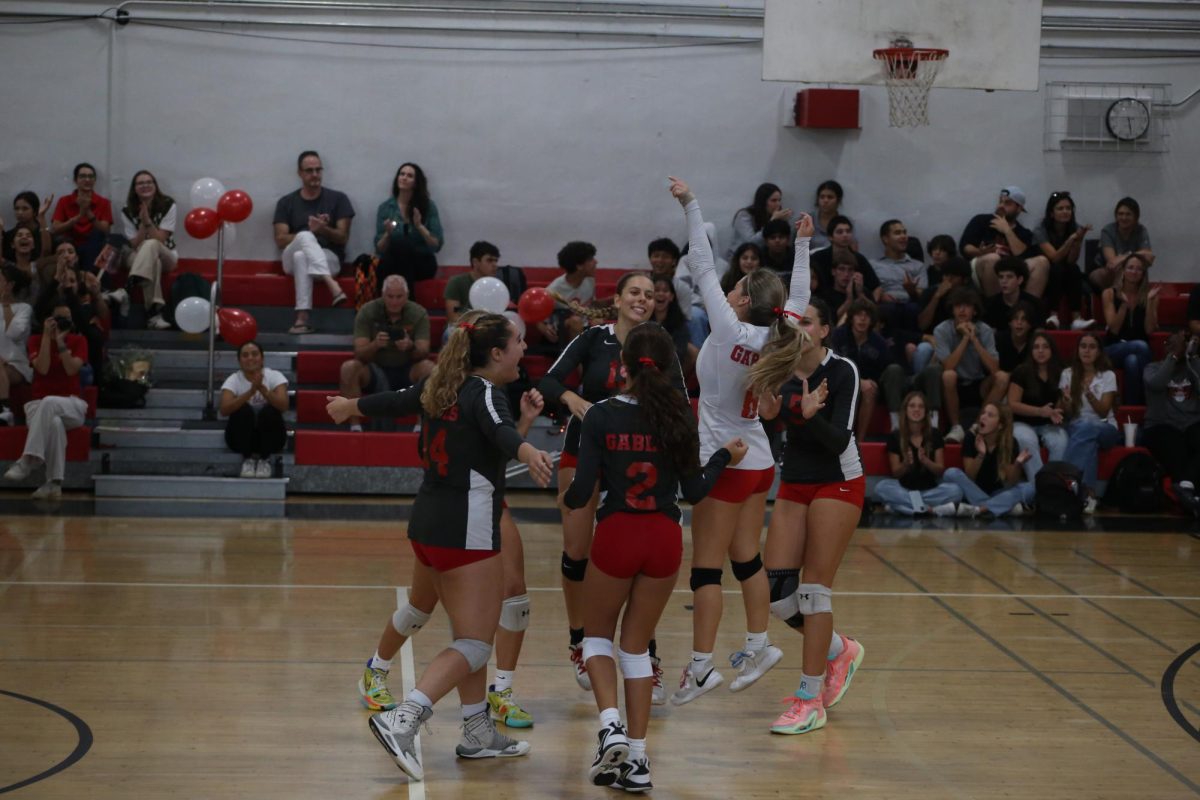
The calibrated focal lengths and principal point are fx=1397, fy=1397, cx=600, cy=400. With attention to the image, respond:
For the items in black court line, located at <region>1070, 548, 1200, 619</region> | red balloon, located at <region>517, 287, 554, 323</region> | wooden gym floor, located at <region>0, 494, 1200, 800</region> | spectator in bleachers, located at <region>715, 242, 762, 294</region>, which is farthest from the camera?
spectator in bleachers, located at <region>715, 242, 762, 294</region>

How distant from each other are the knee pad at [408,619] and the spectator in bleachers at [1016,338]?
8.34 m

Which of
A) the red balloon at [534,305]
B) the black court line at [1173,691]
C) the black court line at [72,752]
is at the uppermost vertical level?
the red balloon at [534,305]

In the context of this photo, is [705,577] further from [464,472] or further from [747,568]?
[464,472]

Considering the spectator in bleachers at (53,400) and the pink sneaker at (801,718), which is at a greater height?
the spectator in bleachers at (53,400)

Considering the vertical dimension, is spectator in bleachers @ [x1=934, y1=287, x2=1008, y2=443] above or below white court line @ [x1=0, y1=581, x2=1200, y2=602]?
above

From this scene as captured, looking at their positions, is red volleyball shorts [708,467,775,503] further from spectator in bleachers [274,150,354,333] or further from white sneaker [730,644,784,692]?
spectator in bleachers [274,150,354,333]

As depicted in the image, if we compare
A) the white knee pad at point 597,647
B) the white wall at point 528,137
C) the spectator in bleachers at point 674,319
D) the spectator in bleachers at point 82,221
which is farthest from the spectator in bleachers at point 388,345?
the white knee pad at point 597,647

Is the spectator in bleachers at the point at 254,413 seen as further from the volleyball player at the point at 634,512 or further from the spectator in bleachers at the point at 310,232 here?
the volleyball player at the point at 634,512

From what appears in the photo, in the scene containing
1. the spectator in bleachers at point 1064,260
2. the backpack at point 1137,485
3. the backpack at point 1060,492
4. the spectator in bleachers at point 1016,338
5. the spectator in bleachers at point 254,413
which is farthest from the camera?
the spectator in bleachers at point 1064,260

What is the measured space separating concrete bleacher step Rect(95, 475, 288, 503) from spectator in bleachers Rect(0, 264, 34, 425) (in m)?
1.19

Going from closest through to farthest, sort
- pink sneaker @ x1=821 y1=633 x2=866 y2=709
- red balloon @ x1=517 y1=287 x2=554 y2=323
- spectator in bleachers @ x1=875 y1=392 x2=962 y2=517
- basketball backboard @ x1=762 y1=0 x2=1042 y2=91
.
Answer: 1. pink sneaker @ x1=821 y1=633 x2=866 y2=709
2. basketball backboard @ x1=762 y1=0 x2=1042 y2=91
3. spectator in bleachers @ x1=875 y1=392 x2=962 y2=517
4. red balloon @ x1=517 y1=287 x2=554 y2=323

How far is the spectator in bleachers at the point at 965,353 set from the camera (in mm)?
12789

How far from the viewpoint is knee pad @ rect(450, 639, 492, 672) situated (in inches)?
202

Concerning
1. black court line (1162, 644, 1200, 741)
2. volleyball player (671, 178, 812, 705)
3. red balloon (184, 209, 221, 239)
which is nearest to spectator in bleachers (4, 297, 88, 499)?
red balloon (184, 209, 221, 239)
